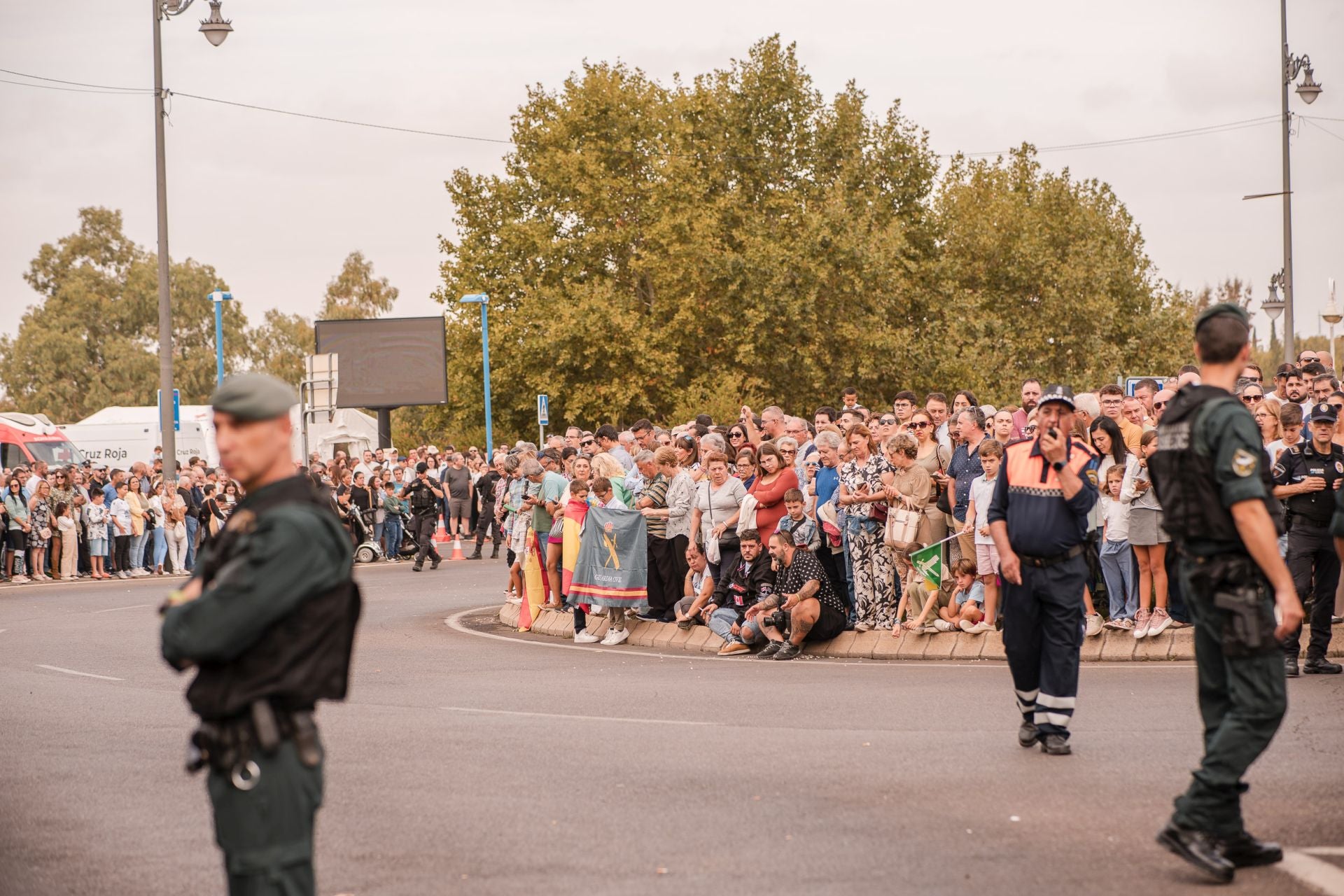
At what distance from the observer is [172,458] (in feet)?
99.4

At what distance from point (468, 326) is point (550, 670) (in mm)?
38579

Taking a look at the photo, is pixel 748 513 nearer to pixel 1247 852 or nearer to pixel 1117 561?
pixel 1117 561

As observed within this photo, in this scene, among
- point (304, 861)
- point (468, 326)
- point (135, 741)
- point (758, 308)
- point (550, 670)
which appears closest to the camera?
point (304, 861)

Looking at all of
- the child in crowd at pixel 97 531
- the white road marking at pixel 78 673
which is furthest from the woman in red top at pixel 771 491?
the child in crowd at pixel 97 531

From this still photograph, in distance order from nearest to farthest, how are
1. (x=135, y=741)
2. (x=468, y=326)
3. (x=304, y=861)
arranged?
(x=304, y=861) < (x=135, y=741) < (x=468, y=326)

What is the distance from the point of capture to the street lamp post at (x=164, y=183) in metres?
29.1

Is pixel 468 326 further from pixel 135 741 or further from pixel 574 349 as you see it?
pixel 135 741

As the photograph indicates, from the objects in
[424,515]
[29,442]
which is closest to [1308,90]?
[424,515]

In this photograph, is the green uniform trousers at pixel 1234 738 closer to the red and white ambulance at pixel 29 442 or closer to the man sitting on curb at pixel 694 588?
the man sitting on curb at pixel 694 588

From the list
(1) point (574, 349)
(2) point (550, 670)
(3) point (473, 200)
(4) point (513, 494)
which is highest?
(3) point (473, 200)

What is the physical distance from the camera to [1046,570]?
8.71 metres

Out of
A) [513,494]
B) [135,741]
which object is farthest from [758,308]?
[135,741]

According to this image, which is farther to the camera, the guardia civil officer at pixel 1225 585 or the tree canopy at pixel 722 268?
the tree canopy at pixel 722 268

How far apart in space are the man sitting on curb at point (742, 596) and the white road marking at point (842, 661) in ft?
0.68
